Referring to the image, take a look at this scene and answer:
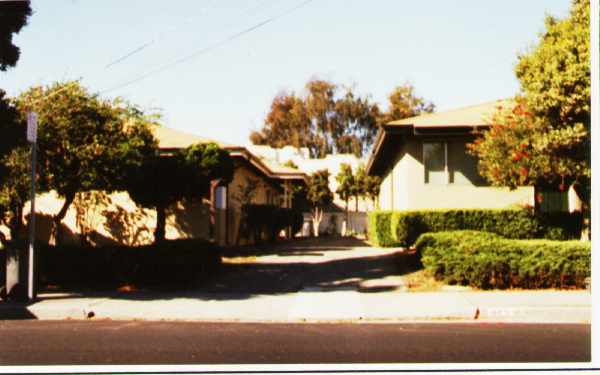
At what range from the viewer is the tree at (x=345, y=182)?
45062mm

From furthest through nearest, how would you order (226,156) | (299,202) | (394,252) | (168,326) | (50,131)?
1. (299,202)
2. (394,252)
3. (226,156)
4. (50,131)
5. (168,326)

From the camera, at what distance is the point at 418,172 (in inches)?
779

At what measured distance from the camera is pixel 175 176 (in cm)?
1650

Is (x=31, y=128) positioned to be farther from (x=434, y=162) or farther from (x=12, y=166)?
(x=434, y=162)

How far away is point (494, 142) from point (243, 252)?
9.66 metres

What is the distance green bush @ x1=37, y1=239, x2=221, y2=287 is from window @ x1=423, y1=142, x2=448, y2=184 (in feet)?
29.7

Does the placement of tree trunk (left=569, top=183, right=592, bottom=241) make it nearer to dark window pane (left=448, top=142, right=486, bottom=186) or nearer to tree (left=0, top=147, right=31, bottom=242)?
dark window pane (left=448, top=142, right=486, bottom=186)

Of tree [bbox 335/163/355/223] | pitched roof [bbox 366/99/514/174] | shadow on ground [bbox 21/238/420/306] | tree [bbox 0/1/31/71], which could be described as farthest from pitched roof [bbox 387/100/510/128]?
tree [bbox 335/163/355/223]

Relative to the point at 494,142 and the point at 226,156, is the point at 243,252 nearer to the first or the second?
the point at 226,156

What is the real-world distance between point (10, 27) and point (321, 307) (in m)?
7.60

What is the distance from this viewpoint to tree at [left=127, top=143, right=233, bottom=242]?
1633 centimetres

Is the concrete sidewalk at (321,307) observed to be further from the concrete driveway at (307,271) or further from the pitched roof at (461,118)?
the pitched roof at (461,118)

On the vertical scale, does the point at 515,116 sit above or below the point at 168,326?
above

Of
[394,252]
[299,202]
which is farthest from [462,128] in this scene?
[299,202]
